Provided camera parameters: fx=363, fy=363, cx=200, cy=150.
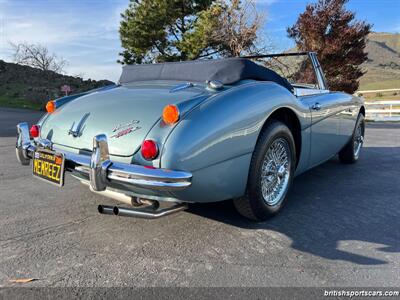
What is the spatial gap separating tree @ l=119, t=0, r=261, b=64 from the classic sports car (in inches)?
546

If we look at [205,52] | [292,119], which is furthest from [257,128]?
[205,52]

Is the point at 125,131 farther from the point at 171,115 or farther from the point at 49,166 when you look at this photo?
the point at 49,166

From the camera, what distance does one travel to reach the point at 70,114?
9.91 feet

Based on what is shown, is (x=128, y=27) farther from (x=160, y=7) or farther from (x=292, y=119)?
(x=292, y=119)

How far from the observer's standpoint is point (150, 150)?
7.39 feet

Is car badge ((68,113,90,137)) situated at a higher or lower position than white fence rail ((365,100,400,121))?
lower

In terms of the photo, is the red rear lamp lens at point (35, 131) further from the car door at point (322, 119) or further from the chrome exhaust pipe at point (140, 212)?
the car door at point (322, 119)

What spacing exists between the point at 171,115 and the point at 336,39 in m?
13.9

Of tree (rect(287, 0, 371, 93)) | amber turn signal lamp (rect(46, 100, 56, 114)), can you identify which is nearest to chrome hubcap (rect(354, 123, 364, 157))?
amber turn signal lamp (rect(46, 100, 56, 114))

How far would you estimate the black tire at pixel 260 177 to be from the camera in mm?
2713

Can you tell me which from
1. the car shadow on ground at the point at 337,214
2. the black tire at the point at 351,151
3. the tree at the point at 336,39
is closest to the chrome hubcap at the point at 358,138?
the black tire at the point at 351,151

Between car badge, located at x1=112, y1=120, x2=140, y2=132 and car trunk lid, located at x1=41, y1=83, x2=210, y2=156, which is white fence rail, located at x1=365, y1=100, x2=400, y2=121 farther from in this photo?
car badge, located at x1=112, y1=120, x2=140, y2=132

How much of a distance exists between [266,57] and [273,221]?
2230 mm

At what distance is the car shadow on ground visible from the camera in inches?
103
